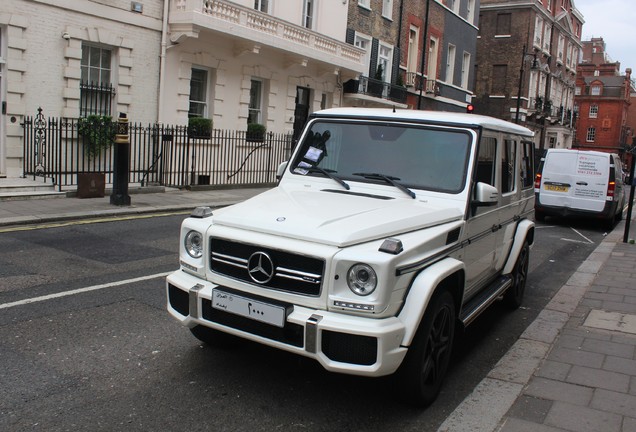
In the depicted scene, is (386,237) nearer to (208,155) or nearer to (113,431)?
(113,431)

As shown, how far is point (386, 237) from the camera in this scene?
3910 mm

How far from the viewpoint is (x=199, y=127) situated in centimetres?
1770

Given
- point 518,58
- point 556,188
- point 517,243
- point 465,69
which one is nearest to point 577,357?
point 517,243

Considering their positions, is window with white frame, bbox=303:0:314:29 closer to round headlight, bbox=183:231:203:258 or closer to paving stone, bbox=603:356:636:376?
paving stone, bbox=603:356:636:376

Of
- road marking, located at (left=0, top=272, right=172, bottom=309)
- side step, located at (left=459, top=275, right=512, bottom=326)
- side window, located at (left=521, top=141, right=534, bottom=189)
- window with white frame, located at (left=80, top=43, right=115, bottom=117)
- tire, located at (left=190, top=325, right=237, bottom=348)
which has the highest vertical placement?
window with white frame, located at (left=80, top=43, right=115, bottom=117)

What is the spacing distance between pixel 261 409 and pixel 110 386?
1.05 metres

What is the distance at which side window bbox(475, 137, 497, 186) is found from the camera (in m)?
5.01

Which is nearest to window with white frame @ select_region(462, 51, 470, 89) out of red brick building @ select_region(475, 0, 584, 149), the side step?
red brick building @ select_region(475, 0, 584, 149)

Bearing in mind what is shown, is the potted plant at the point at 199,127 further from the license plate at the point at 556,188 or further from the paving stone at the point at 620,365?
the paving stone at the point at 620,365

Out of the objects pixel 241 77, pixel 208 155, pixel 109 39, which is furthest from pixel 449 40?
pixel 109 39

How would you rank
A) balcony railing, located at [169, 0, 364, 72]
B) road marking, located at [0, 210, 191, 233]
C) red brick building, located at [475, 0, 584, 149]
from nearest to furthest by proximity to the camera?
road marking, located at [0, 210, 191, 233] → balcony railing, located at [169, 0, 364, 72] → red brick building, located at [475, 0, 584, 149]

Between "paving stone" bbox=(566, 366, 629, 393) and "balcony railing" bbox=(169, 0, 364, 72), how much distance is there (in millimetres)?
14289

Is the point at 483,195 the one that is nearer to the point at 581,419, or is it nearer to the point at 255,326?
the point at 581,419

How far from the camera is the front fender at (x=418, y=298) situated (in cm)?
363
